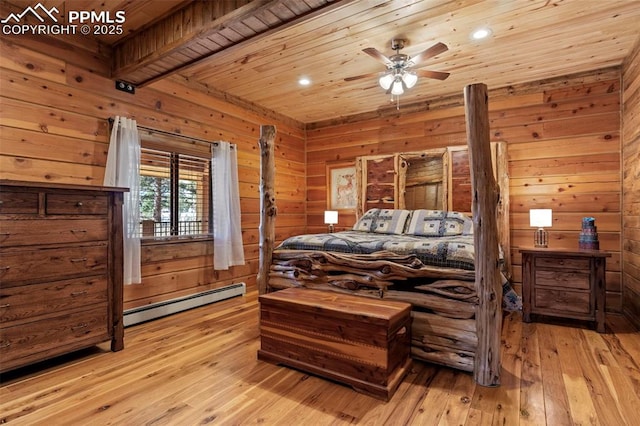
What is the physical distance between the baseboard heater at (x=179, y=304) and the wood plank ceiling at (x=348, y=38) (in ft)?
7.03

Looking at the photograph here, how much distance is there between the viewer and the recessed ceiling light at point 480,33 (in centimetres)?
268

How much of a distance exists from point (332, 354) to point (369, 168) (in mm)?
3202

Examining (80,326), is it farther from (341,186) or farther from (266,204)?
(341,186)

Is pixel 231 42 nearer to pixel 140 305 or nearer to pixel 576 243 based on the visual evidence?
pixel 140 305

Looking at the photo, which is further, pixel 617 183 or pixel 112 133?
pixel 617 183

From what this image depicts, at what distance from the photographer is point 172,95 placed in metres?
3.48

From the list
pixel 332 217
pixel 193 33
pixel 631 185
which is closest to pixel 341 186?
pixel 332 217

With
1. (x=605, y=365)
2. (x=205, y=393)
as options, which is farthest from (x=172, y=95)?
(x=605, y=365)

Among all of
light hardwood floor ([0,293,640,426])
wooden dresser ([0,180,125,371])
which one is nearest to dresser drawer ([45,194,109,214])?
wooden dresser ([0,180,125,371])

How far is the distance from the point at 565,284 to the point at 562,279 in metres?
0.05

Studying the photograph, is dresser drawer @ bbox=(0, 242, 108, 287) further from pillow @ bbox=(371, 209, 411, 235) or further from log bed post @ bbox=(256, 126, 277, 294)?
pillow @ bbox=(371, 209, 411, 235)

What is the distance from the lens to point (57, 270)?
2.15m

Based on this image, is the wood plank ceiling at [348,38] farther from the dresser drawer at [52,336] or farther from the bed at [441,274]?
the dresser drawer at [52,336]

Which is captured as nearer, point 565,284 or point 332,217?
point 565,284
